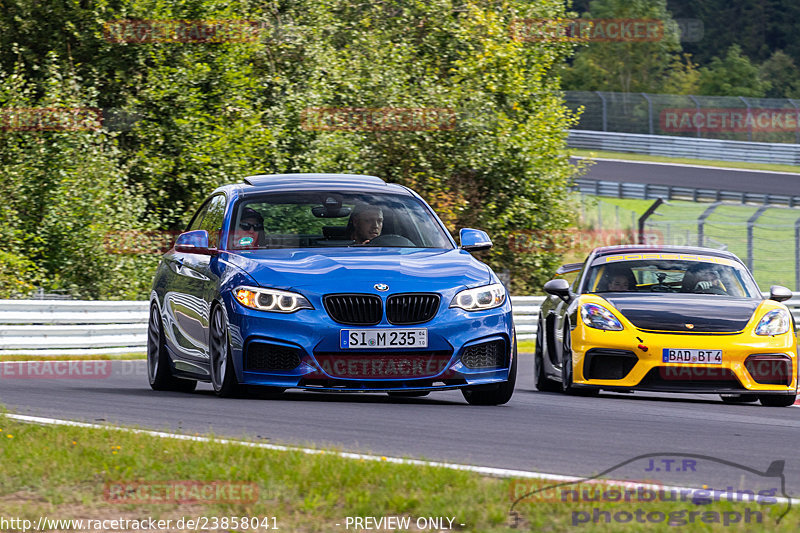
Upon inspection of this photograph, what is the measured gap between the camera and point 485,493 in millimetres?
5340

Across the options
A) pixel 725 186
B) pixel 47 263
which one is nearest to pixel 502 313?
pixel 47 263

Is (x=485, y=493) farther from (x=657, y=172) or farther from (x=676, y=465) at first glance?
(x=657, y=172)

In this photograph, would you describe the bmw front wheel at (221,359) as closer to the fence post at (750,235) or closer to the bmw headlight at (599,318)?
the bmw headlight at (599,318)

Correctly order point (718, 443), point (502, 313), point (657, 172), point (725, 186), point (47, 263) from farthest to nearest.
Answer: point (657, 172)
point (725, 186)
point (47, 263)
point (502, 313)
point (718, 443)

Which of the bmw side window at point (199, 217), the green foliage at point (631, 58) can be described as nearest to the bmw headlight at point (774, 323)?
the bmw side window at point (199, 217)

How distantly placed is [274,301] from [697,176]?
135 feet

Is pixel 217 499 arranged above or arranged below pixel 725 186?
above

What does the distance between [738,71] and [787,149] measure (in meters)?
22.4

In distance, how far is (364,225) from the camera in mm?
9641

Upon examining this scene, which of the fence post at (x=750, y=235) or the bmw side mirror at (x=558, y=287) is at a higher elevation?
the bmw side mirror at (x=558, y=287)
